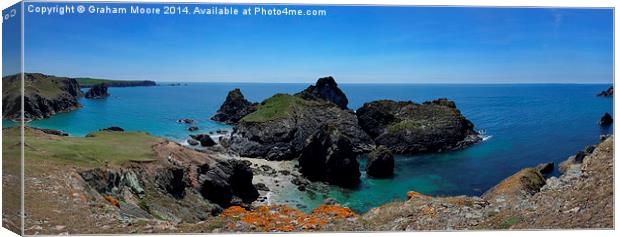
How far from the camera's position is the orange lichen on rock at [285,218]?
14.9m

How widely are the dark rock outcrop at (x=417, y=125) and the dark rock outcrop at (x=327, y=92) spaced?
1.04 meters

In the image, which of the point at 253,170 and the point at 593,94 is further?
the point at 253,170

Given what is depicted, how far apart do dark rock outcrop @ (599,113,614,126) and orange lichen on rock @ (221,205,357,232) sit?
27.1ft

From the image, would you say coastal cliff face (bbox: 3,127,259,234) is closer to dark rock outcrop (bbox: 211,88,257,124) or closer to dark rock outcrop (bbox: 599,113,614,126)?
dark rock outcrop (bbox: 211,88,257,124)

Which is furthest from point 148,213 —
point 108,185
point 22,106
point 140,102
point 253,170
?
point 253,170

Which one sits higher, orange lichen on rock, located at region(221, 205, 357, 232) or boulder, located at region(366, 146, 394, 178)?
boulder, located at region(366, 146, 394, 178)

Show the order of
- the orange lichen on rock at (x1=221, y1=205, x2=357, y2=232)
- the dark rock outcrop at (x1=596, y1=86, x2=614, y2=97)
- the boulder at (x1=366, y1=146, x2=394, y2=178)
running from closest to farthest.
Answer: the orange lichen on rock at (x1=221, y1=205, x2=357, y2=232) → the dark rock outcrop at (x1=596, y1=86, x2=614, y2=97) → the boulder at (x1=366, y1=146, x2=394, y2=178)

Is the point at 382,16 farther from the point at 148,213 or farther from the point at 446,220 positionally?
the point at 148,213

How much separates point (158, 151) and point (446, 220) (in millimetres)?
10717

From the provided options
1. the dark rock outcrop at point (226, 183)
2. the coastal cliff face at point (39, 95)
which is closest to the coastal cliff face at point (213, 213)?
the coastal cliff face at point (39, 95)

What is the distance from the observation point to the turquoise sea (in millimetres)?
16922

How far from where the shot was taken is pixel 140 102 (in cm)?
1719

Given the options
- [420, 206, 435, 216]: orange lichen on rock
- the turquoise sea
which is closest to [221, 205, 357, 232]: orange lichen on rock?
[420, 206, 435, 216]: orange lichen on rock

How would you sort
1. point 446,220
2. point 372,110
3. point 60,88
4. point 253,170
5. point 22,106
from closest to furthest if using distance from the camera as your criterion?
1. point 22,106
2. point 446,220
3. point 60,88
4. point 372,110
5. point 253,170
